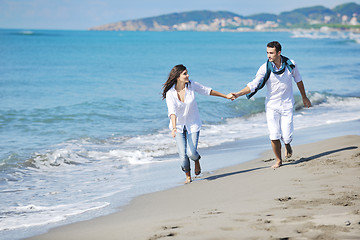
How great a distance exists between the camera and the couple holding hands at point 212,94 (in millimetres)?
6535

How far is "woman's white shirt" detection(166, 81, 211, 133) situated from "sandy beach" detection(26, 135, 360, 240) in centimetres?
89

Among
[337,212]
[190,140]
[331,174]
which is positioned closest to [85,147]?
[190,140]

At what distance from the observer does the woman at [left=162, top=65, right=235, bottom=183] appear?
6504mm

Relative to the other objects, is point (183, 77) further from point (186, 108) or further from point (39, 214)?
point (39, 214)

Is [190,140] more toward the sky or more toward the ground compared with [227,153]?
more toward the sky

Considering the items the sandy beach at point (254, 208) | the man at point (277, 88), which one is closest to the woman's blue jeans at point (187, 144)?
the sandy beach at point (254, 208)

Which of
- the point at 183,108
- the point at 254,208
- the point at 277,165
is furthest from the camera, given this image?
the point at 277,165

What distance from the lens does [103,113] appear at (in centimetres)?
1695

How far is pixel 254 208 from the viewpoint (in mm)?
4734

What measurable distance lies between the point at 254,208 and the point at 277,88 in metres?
2.58

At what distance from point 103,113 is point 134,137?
4523 mm

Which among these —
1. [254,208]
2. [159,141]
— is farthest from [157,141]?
[254,208]

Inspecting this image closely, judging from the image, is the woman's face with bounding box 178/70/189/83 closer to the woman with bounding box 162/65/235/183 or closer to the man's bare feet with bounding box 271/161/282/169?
the woman with bounding box 162/65/235/183

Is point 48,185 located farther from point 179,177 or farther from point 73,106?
point 73,106
